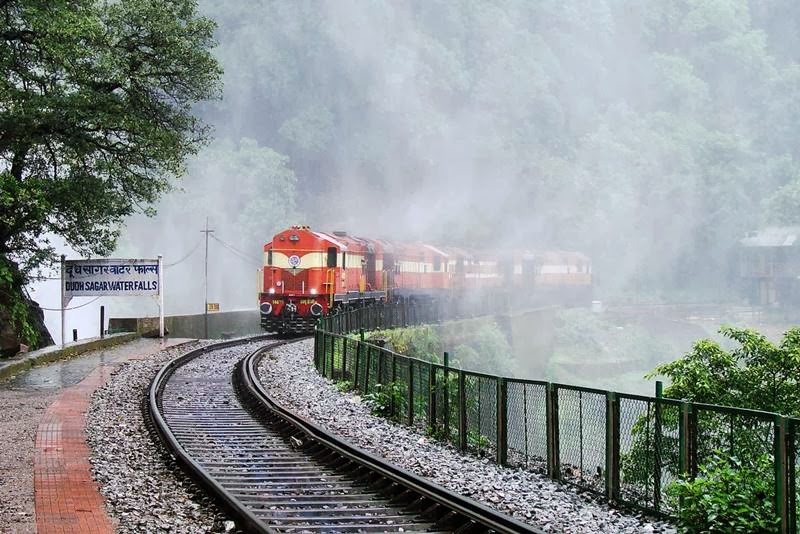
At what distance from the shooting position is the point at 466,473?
9625mm

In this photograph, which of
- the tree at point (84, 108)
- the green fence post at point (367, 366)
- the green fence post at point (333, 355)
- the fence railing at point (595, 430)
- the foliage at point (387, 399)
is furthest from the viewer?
the tree at point (84, 108)

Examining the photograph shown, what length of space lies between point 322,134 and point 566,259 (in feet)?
107

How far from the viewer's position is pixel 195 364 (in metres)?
20.8

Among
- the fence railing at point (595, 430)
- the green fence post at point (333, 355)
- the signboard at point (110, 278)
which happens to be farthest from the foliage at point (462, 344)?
the fence railing at point (595, 430)

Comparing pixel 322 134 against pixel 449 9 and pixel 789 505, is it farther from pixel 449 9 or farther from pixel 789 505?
pixel 789 505

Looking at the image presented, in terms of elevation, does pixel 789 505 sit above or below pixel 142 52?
below

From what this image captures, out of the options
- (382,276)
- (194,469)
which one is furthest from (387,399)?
(382,276)

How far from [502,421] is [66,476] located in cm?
445

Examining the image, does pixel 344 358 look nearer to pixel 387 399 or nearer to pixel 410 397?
pixel 387 399

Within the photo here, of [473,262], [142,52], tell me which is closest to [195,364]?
[142,52]

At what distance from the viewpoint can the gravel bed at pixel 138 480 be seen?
734 centimetres

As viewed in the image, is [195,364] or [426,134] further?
[426,134]

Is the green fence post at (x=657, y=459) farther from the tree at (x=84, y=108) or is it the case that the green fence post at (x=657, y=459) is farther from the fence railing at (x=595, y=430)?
the tree at (x=84, y=108)

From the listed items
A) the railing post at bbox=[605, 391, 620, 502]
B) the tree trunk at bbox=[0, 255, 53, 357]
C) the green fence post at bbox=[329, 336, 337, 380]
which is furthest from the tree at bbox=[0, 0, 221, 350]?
the railing post at bbox=[605, 391, 620, 502]
